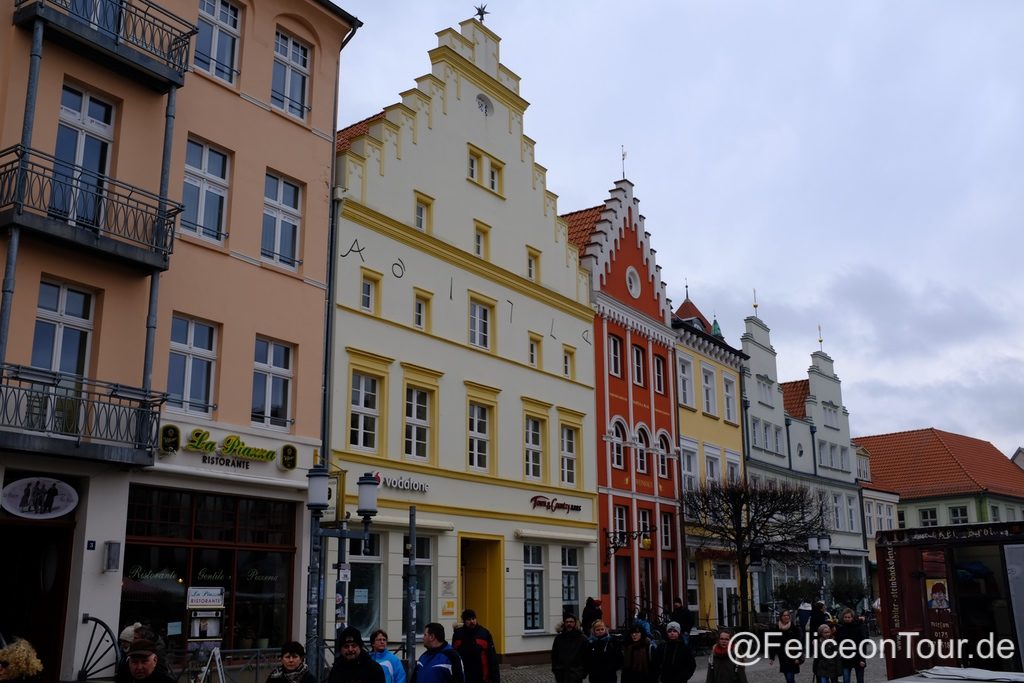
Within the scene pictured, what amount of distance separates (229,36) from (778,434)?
33.2m

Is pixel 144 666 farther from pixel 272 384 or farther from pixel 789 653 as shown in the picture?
pixel 789 653

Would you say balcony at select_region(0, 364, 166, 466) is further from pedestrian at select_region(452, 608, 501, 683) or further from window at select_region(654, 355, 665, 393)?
window at select_region(654, 355, 665, 393)

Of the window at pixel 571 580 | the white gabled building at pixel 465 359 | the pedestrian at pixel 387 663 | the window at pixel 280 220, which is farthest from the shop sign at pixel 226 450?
the window at pixel 571 580

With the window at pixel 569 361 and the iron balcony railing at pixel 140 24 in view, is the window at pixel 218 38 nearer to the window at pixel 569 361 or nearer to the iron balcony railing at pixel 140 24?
the iron balcony railing at pixel 140 24

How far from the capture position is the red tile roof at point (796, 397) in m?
51.2

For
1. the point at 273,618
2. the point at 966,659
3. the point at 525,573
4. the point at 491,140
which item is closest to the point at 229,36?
the point at 491,140

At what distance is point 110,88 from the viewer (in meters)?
18.6

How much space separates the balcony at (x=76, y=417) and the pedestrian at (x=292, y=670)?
25.0 feet

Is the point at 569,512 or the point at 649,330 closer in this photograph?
the point at 569,512

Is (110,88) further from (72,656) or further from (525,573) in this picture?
(525,573)

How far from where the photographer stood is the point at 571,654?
15.7m

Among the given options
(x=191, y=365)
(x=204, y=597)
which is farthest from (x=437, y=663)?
(x=191, y=365)

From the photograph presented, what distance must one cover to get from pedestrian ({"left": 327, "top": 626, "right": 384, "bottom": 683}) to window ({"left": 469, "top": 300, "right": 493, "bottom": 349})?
55.7ft

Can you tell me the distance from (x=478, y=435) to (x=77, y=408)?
41.0 ft
